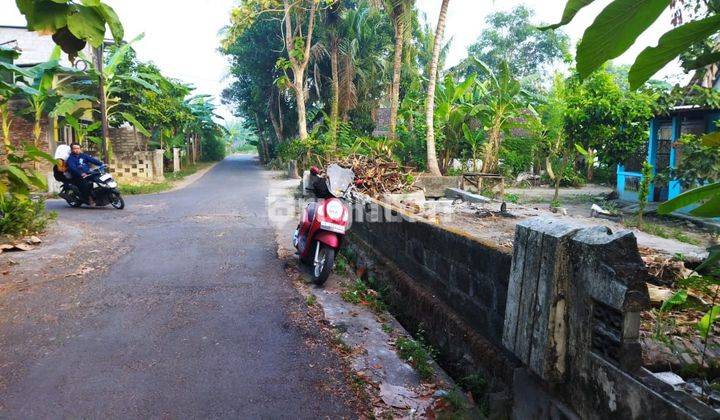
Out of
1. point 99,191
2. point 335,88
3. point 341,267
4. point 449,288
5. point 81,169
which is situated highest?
point 335,88

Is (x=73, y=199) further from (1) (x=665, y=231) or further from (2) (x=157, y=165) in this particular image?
(1) (x=665, y=231)

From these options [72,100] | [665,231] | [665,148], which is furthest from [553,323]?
[72,100]

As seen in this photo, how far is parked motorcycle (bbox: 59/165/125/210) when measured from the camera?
11273mm

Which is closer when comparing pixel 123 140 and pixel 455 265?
pixel 455 265

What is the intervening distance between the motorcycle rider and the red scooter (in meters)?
7.14

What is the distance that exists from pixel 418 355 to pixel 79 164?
10057 millimetres

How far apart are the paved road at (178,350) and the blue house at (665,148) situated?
1075 cm

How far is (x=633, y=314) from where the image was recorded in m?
2.16

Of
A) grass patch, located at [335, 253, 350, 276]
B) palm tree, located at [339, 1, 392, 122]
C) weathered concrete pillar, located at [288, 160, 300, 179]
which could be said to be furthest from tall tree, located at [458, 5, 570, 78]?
grass patch, located at [335, 253, 350, 276]

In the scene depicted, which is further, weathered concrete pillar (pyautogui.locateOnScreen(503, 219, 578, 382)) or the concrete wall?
weathered concrete pillar (pyautogui.locateOnScreen(503, 219, 578, 382))

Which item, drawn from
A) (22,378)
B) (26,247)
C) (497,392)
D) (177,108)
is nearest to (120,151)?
(177,108)

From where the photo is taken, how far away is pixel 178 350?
407 centimetres

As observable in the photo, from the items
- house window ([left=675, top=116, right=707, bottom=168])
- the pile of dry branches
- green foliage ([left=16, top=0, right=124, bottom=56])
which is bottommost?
the pile of dry branches

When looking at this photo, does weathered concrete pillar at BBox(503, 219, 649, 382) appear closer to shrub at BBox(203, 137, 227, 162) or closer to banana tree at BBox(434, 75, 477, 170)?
banana tree at BBox(434, 75, 477, 170)
